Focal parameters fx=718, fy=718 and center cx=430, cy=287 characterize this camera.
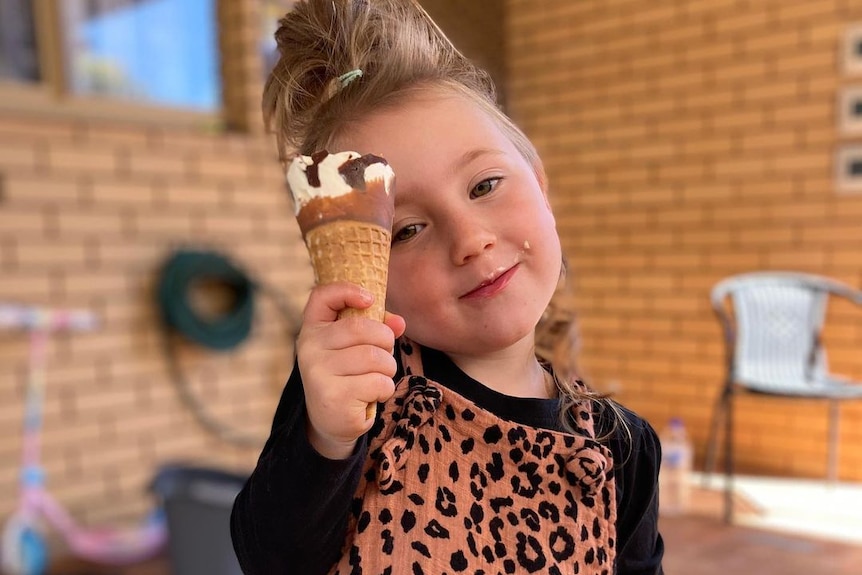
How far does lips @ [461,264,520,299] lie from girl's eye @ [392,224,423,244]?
0.09m

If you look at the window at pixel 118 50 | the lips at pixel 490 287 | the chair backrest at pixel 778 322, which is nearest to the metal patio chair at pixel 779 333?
the chair backrest at pixel 778 322

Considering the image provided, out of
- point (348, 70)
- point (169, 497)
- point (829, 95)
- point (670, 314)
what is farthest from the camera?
point (670, 314)

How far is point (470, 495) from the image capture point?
791 mm

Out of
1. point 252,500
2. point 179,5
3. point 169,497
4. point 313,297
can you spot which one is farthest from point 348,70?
point 179,5

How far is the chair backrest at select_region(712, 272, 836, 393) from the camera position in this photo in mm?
3316

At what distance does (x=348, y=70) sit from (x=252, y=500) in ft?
1.61

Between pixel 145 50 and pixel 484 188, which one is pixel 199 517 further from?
pixel 145 50

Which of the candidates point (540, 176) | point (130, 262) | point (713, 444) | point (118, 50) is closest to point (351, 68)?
point (540, 176)

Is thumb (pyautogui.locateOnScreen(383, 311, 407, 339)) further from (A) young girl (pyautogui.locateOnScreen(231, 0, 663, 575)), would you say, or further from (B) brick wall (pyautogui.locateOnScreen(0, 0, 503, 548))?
(B) brick wall (pyautogui.locateOnScreen(0, 0, 503, 548))

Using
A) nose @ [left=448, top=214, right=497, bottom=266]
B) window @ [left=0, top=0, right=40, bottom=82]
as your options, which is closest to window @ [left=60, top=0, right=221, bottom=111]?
window @ [left=0, top=0, right=40, bottom=82]

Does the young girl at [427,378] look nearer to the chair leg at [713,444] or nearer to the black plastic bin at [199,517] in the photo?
the black plastic bin at [199,517]

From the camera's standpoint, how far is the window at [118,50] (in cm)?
265

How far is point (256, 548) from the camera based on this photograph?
0.74 m

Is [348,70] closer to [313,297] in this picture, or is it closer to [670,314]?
[313,297]
